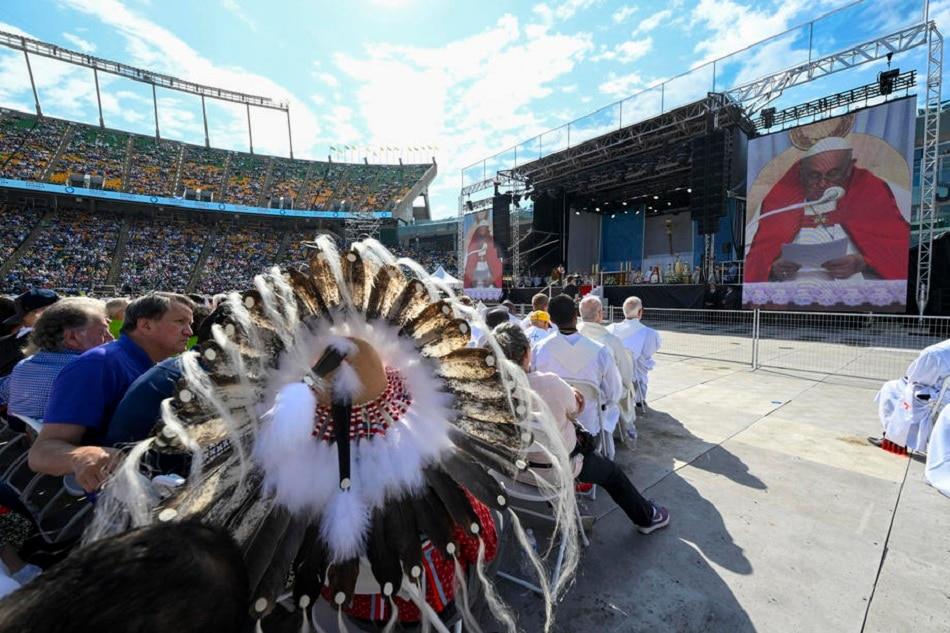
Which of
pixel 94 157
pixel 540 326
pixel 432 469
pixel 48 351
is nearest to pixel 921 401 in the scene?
pixel 540 326

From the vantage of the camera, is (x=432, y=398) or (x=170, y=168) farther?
(x=170, y=168)

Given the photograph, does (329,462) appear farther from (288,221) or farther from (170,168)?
(170,168)

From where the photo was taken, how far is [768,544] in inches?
91.7

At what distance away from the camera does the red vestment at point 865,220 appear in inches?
409

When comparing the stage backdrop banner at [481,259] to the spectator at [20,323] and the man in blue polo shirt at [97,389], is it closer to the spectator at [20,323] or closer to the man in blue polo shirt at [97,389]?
the spectator at [20,323]

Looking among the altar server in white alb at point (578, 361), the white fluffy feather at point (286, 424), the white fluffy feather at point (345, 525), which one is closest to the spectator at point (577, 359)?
the altar server in white alb at point (578, 361)

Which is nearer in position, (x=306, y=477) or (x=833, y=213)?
(x=306, y=477)

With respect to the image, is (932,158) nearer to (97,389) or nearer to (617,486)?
(617,486)

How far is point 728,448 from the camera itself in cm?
369

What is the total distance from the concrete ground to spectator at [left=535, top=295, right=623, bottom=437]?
63 centimetres

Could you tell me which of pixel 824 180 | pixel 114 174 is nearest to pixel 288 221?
pixel 114 174

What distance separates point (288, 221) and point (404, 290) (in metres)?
36.1

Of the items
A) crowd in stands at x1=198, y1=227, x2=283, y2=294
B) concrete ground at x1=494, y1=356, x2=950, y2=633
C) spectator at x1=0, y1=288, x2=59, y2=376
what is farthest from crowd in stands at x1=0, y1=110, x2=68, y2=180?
concrete ground at x1=494, y1=356, x2=950, y2=633

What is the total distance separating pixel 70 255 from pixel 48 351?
104 feet
